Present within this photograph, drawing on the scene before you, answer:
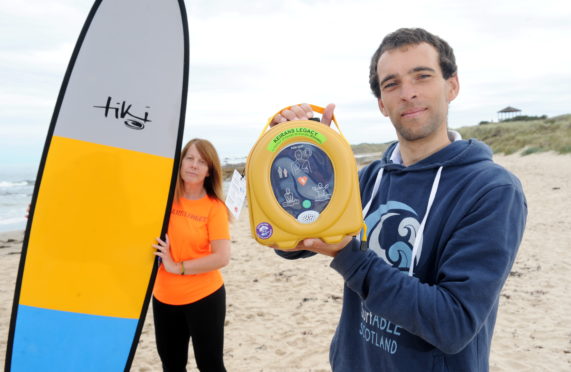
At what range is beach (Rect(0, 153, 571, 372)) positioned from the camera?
11.5 feet

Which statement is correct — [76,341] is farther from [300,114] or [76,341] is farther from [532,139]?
[532,139]

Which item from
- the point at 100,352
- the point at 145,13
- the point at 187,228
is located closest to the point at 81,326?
the point at 100,352

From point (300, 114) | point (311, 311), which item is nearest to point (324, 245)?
point (300, 114)

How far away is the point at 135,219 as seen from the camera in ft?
8.44

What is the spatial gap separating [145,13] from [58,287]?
186 cm

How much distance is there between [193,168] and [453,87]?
1.65 metres

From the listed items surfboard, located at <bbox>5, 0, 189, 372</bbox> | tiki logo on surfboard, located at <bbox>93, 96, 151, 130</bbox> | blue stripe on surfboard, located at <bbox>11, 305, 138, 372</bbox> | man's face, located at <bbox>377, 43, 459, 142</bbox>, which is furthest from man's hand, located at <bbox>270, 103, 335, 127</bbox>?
blue stripe on surfboard, located at <bbox>11, 305, 138, 372</bbox>

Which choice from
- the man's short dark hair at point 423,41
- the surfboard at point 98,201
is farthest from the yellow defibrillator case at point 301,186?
the surfboard at point 98,201

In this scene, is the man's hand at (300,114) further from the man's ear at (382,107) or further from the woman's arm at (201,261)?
the woman's arm at (201,261)

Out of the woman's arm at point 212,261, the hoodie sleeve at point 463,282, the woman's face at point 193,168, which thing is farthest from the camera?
the woman's face at point 193,168

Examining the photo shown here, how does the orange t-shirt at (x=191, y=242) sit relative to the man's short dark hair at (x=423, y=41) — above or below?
below

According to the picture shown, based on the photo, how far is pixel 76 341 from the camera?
2.62 meters

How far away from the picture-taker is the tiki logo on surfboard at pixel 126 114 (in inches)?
103

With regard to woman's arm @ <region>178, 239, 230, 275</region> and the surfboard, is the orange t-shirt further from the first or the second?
the surfboard
